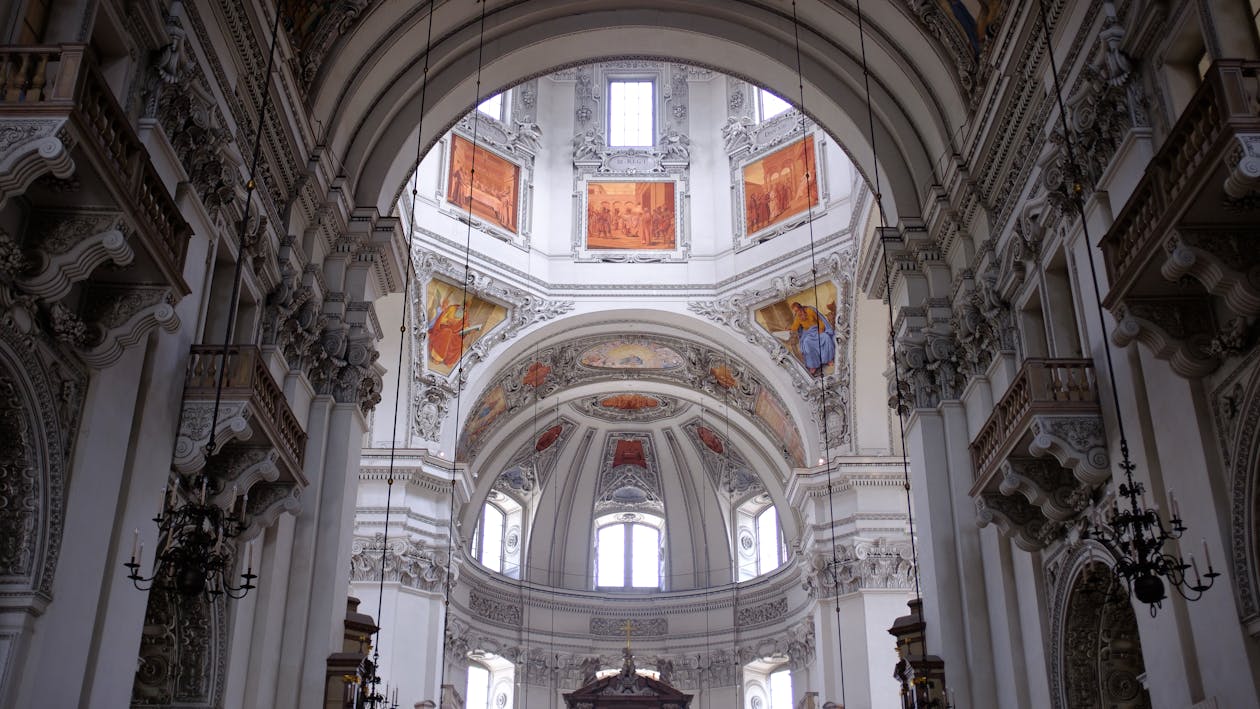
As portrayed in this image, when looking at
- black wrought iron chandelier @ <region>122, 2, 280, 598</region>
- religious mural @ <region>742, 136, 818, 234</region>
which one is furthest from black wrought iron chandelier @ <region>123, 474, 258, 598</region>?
religious mural @ <region>742, 136, 818, 234</region>

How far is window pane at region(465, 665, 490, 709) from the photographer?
2716 centimetres

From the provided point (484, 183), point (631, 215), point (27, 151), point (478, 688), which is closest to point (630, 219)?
point (631, 215)

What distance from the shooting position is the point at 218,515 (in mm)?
7855

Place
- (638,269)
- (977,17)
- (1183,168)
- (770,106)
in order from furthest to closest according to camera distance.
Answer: (770,106) < (638,269) < (977,17) < (1183,168)

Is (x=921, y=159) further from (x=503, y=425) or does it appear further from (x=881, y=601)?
(x=503, y=425)

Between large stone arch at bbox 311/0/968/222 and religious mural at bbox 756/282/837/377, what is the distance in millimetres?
7311

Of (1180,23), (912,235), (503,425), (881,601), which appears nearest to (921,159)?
(912,235)

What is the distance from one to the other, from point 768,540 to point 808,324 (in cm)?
819

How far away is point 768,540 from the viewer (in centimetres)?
2903

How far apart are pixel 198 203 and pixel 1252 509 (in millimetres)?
7920

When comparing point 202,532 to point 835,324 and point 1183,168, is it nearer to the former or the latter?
point 1183,168

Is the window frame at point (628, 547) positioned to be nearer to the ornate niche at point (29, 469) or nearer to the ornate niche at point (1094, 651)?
the ornate niche at point (1094, 651)

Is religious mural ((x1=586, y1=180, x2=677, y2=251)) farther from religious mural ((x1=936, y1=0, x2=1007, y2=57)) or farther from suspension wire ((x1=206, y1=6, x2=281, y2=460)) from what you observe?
suspension wire ((x1=206, y1=6, x2=281, y2=460))

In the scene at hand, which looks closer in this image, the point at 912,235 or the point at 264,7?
the point at 264,7
